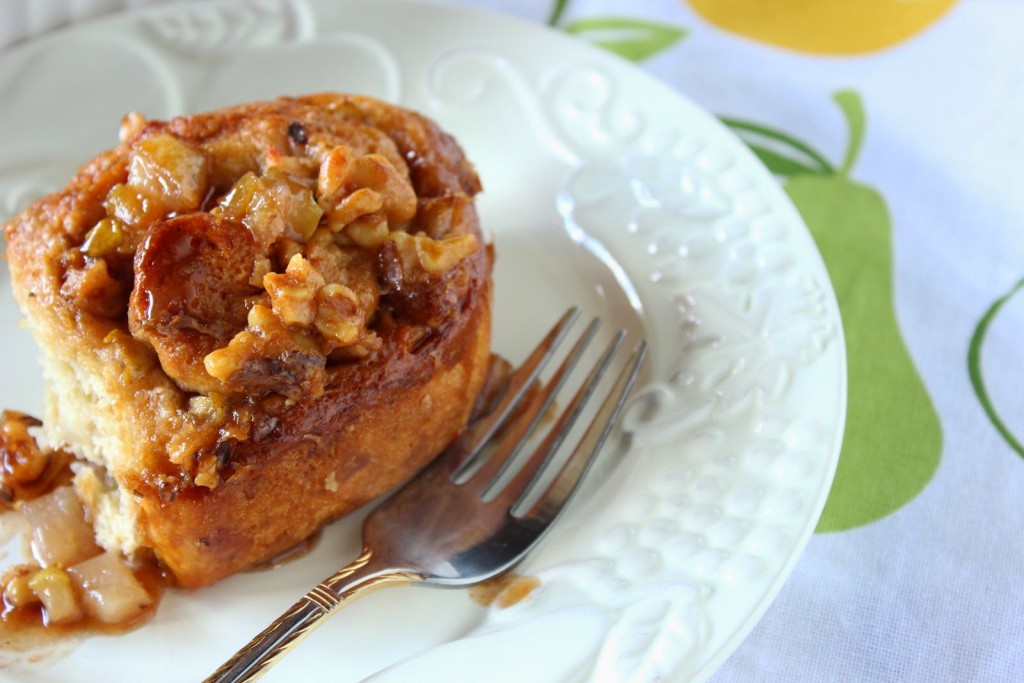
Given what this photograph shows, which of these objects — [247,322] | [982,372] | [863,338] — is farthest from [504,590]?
[982,372]

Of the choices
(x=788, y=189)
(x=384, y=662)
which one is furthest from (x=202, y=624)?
(x=788, y=189)

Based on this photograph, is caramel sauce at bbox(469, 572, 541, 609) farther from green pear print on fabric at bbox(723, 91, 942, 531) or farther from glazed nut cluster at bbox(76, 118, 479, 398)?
green pear print on fabric at bbox(723, 91, 942, 531)

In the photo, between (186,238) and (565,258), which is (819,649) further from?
(186,238)

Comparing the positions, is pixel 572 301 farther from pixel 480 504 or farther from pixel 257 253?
pixel 257 253

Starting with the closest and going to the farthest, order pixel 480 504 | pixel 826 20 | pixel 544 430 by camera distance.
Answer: pixel 480 504
pixel 544 430
pixel 826 20

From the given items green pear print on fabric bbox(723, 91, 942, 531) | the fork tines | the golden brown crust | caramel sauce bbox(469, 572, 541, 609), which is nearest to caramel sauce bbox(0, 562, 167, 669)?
the golden brown crust
